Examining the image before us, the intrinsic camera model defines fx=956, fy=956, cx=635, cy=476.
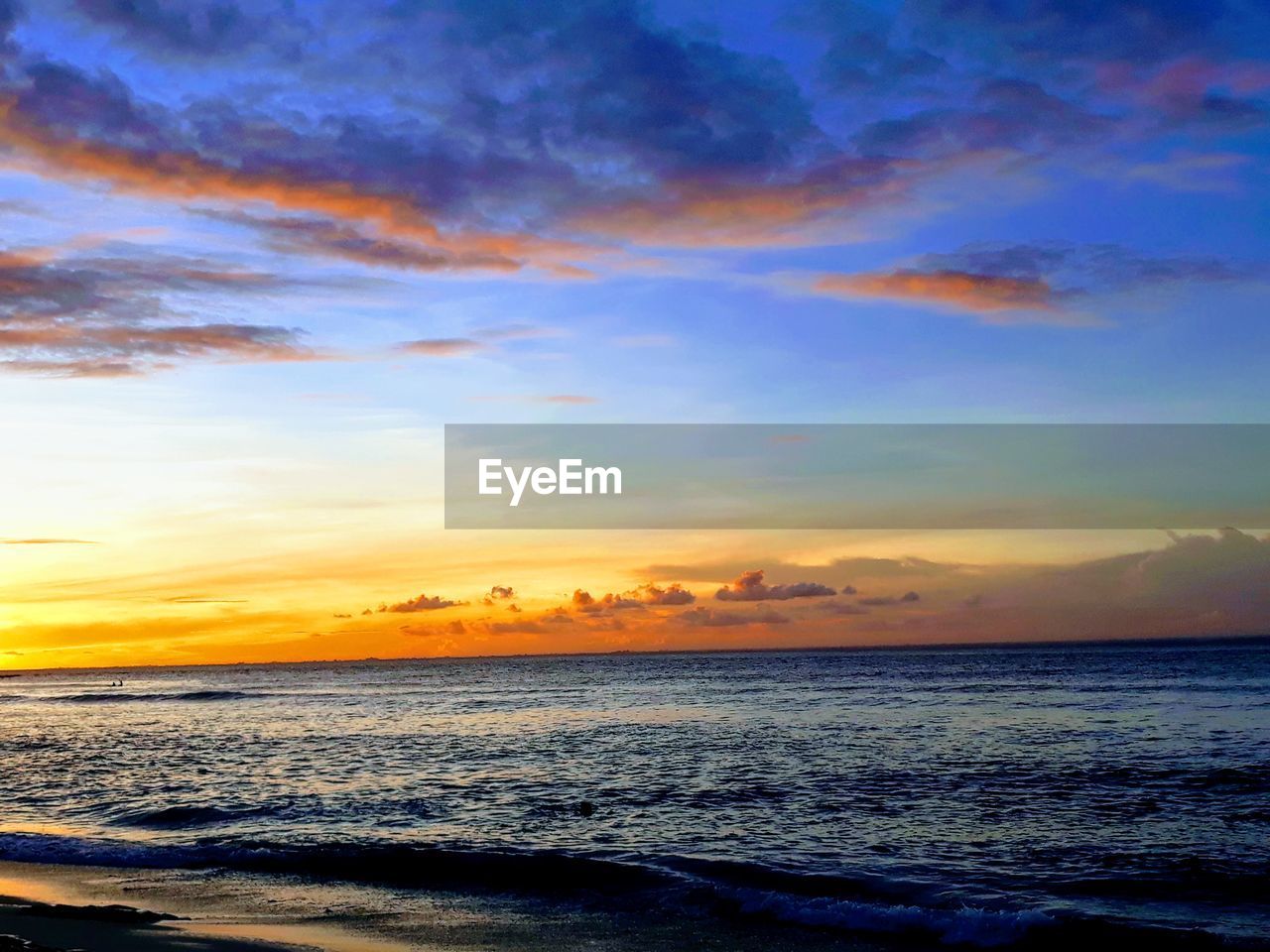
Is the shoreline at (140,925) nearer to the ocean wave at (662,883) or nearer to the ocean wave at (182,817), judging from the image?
the ocean wave at (662,883)

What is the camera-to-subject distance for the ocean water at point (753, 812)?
53.4 feet

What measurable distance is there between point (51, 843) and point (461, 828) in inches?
355

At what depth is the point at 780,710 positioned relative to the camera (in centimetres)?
5469

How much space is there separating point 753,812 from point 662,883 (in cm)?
645

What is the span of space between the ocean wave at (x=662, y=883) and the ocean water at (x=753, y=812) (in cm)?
6

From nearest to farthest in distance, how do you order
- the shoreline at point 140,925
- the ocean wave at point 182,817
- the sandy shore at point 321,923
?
the shoreline at point 140,925, the sandy shore at point 321,923, the ocean wave at point 182,817

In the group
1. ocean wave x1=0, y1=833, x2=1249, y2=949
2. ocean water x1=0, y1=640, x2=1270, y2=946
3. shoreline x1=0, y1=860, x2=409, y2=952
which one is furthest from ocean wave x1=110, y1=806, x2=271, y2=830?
shoreline x1=0, y1=860, x2=409, y2=952

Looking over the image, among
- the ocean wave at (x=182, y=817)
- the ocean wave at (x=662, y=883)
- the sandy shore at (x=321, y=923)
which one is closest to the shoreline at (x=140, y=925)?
the sandy shore at (x=321, y=923)

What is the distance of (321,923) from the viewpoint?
1512 centimetres

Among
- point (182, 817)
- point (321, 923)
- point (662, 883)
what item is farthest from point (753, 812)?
point (182, 817)

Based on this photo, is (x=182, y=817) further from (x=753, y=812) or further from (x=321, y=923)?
(x=753, y=812)

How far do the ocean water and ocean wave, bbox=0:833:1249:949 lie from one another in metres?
0.06

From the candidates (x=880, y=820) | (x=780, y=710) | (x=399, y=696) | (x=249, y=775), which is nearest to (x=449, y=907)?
(x=880, y=820)

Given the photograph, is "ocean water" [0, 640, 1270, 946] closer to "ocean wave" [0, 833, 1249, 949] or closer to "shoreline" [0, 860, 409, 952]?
"ocean wave" [0, 833, 1249, 949]
